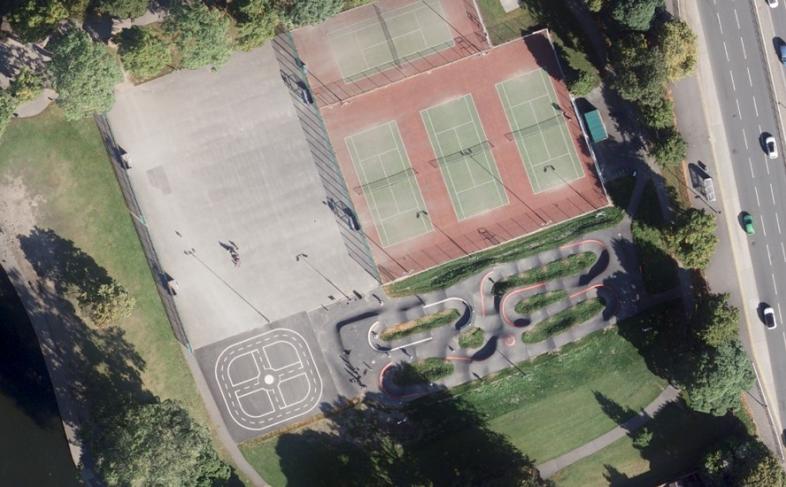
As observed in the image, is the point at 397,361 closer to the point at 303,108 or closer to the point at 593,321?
the point at 593,321

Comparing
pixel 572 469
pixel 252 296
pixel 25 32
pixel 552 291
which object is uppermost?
pixel 25 32

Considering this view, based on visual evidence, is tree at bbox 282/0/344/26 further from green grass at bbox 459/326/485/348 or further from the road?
the road

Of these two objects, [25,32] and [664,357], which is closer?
[25,32]

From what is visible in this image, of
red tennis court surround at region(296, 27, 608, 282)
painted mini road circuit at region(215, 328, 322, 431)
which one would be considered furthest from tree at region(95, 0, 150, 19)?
painted mini road circuit at region(215, 328, 322, 431)

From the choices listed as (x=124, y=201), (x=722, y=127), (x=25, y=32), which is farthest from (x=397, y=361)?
(x=25, y=32)

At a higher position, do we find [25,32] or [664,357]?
[25,32]

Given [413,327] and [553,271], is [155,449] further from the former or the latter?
[553,271]

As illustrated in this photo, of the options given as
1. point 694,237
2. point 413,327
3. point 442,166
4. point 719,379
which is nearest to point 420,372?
point 413,327
